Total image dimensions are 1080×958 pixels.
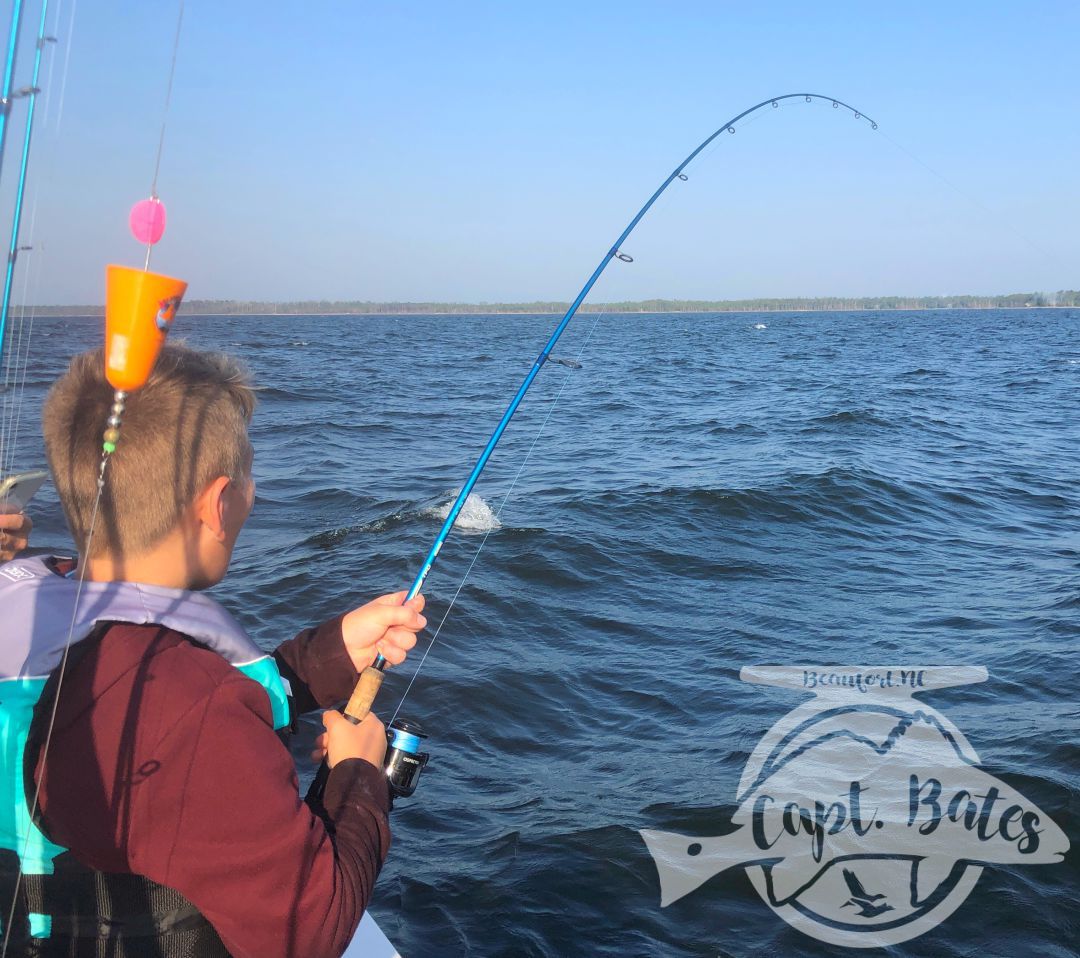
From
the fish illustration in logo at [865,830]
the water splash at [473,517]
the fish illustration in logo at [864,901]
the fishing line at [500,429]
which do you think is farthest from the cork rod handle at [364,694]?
the water splash at [473,517]

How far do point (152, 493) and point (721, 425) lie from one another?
15.6 meters

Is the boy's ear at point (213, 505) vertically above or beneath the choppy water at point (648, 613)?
above

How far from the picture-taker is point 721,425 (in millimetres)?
16562

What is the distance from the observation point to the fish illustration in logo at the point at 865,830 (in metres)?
3.72

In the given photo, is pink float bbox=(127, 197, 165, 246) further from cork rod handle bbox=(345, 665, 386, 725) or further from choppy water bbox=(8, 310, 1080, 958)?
cork rod handle bbox=(345, 665, 386, 725)

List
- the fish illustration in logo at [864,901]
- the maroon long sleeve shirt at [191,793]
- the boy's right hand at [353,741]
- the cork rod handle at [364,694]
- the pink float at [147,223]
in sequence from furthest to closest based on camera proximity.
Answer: the fish illustration in logo at [864,901] → the cork rod handle at [364,694] → the boy's right hand at [353,741] → the pink float at [147,223] → the maroon long sleeve shirt at [191,793]

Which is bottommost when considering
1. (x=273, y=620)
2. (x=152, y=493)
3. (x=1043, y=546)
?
(x=273, y=620)

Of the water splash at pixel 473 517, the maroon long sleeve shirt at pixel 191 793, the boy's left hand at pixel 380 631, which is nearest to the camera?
the maroon long sleeve shirt at pixel 191 793

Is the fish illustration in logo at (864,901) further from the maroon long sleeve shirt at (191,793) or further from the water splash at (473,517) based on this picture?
the water splash at (473,517)

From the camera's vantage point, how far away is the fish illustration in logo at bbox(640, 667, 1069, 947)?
12.2 feet

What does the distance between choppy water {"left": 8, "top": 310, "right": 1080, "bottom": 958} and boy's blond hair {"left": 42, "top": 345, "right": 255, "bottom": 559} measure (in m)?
0.49

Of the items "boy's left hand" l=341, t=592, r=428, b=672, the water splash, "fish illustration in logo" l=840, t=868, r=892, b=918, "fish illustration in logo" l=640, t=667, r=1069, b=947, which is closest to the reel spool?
"boy's left hand" l=341, t=592, r=428, b=672

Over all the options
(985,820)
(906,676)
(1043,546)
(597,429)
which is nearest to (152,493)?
(985,820)

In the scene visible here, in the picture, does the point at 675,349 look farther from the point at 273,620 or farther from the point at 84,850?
the point at 84,850
